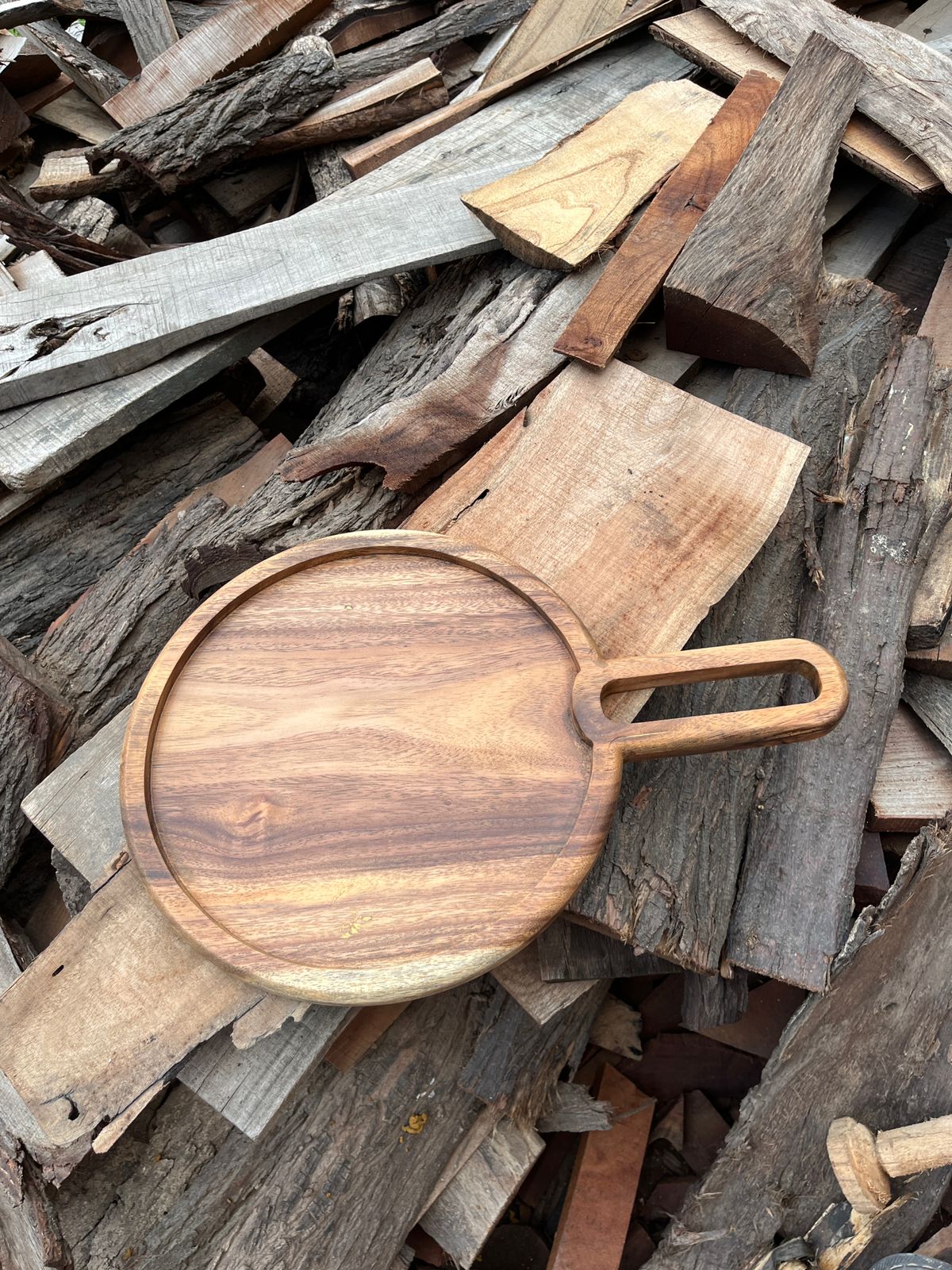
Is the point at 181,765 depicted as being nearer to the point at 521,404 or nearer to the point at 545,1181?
the point at 521,404

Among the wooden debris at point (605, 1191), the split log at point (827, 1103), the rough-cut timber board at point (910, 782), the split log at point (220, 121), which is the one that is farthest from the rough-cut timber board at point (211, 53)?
the wooden debris at point (605, 1191)

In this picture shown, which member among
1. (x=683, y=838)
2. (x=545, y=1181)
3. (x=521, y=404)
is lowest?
(x=545, y=1181)

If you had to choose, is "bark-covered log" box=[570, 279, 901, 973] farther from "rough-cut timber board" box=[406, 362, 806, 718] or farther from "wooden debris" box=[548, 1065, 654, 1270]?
"wooden debris" box=[548, 1065, 654, 1270]

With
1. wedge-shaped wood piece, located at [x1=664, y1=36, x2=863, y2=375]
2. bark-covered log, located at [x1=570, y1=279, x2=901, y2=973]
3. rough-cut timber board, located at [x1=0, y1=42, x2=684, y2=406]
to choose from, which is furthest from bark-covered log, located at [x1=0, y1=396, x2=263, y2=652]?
bark-covered log, located at [x1=570, y1=279, x2=901, y2=973]

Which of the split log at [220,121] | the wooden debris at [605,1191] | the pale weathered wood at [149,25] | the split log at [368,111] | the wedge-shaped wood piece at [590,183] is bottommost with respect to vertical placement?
the wooden debris at [605,1191]

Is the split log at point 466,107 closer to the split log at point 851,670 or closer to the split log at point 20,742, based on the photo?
the split log at point 851,670

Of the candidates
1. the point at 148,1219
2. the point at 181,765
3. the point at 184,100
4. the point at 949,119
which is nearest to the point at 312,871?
the point at 181,765
